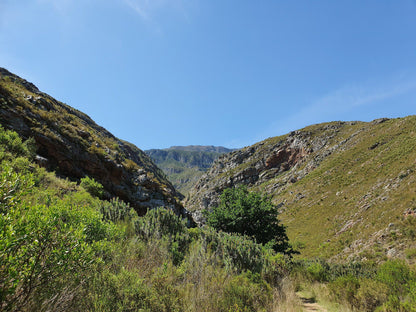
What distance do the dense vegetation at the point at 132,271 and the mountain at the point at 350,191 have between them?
16.5 m

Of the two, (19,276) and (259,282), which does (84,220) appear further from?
(259,282)

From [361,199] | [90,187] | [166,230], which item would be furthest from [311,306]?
[361,199]

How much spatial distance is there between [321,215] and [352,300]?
127ft

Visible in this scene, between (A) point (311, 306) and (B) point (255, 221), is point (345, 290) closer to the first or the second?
(A) point (311, 306)

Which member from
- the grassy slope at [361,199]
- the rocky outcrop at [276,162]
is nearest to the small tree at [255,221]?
the grassy slope at [361,199]

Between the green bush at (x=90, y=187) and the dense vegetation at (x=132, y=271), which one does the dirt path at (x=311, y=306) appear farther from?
the green bush at (x=90, y=187)

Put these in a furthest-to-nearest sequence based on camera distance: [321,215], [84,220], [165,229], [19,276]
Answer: [321,215], [165,229], [84,220], [19,276]

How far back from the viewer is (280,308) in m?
4.85

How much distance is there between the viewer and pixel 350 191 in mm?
38594

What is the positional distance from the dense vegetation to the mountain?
54.1ft

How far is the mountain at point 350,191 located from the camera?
2172cm

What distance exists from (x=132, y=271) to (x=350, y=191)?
45.5 metres

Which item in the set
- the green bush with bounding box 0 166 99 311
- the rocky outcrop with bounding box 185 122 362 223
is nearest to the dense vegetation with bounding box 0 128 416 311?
the green bush with bounding box 0 166 99 311

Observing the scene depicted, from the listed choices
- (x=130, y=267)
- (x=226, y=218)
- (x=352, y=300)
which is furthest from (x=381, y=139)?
(x=130, y=267)
